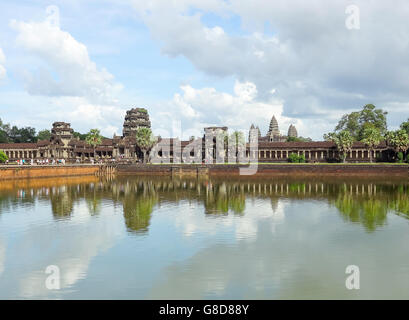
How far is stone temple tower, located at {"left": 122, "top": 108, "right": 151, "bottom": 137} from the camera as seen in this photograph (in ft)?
383

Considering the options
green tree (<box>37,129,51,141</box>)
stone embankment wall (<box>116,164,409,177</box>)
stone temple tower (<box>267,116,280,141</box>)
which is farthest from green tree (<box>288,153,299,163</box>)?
green tree (<box>37,129,51,141</box>)

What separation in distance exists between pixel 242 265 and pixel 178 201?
22140 mm

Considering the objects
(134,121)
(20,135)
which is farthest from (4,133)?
(134,121)

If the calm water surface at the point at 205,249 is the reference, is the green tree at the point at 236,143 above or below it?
above

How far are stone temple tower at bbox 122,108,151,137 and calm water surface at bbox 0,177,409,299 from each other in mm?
80749

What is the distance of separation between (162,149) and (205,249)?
8696cm

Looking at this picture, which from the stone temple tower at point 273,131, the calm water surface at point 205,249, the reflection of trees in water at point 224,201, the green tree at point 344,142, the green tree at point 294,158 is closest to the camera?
the calm water surface at point 205,249

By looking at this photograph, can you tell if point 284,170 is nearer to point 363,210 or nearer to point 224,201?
point 224,201

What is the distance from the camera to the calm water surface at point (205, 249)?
1510 centimetres

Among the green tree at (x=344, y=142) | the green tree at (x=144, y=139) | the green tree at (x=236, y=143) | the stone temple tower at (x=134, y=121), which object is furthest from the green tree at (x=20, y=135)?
the green tree at (x=344, y=142)

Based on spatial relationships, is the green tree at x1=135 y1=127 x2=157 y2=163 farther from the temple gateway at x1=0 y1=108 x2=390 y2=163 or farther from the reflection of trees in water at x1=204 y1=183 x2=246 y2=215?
the reflection of trees in water at x1=204 y1=183 x2=246 y2=215

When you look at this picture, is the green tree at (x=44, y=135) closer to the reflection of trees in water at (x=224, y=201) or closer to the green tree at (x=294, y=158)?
the green tree at (x=294, y=158)

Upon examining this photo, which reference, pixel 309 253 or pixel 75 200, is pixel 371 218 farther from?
pixel 75 200
